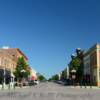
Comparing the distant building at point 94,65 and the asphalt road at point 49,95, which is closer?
the asphalt road at point 49,95

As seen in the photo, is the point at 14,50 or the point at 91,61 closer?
the point at 91,61

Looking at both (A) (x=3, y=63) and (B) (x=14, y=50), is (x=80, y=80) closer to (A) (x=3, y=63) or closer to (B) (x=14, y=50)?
(A) (x=3, y=63)

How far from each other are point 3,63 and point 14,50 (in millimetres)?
38731

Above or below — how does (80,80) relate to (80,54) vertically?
below

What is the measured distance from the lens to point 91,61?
106 metres

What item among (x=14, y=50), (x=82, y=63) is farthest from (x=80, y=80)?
(x=14, y=50)

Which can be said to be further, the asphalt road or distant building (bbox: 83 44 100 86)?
distant building (bbox: 83 44 100 86)

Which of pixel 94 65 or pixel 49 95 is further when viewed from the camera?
pixel 94 65

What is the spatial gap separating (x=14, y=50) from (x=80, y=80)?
39.3 m

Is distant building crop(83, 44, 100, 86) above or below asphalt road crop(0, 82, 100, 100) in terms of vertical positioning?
above

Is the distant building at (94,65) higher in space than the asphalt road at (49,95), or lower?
higher

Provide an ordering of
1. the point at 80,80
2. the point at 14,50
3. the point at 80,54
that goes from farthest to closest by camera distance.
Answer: the point at 14,50 → the point at 80,54 → the point at 80,80

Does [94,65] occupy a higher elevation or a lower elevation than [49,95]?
higher

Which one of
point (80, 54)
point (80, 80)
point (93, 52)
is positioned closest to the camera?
point (93, 52)
